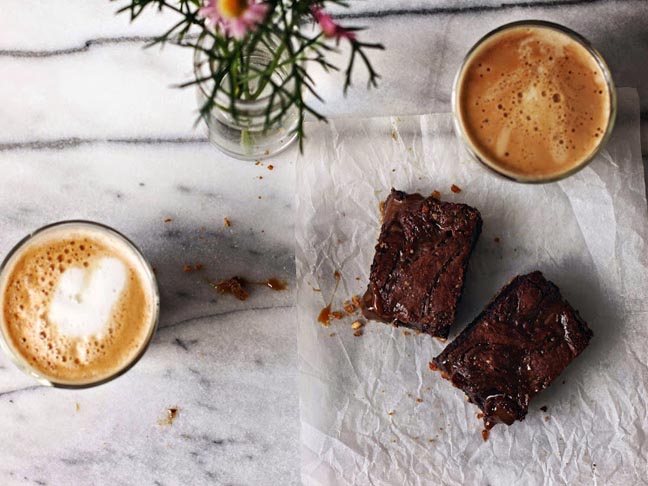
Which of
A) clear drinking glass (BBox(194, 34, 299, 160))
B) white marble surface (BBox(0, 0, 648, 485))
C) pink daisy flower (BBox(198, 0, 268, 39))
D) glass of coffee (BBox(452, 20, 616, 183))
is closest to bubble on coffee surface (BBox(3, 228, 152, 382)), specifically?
white marble surface (BBox(0, 0, 648, 485))

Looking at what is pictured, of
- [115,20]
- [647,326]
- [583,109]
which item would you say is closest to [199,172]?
[115,20]

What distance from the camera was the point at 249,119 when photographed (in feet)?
6.41

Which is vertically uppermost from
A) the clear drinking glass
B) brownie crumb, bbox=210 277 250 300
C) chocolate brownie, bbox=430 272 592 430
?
the clear drinking glass

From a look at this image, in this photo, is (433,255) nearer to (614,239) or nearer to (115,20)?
(614,239)

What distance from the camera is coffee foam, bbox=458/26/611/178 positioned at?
2105 mm

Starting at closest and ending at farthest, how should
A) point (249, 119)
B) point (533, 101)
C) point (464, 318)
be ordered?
point (249, 119)
point (533, 101)
point (464, 318)

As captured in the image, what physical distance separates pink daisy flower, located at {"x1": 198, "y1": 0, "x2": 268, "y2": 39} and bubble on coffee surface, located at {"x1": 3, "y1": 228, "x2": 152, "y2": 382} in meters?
0.83

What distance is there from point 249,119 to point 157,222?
Result: 21.3 inches

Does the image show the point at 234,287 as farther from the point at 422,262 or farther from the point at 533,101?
the point at 533,101

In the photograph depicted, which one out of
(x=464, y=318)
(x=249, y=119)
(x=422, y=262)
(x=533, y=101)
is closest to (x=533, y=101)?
(x=533, y=101)

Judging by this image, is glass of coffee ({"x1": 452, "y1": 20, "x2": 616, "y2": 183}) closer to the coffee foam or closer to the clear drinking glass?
the coffee foam

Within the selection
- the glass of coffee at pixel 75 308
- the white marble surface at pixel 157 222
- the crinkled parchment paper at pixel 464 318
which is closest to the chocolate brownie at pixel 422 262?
the crinkled parchment paper at pixel 464 318

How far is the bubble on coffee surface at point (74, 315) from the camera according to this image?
214 centimetres

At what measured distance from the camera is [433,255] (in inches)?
85.9
